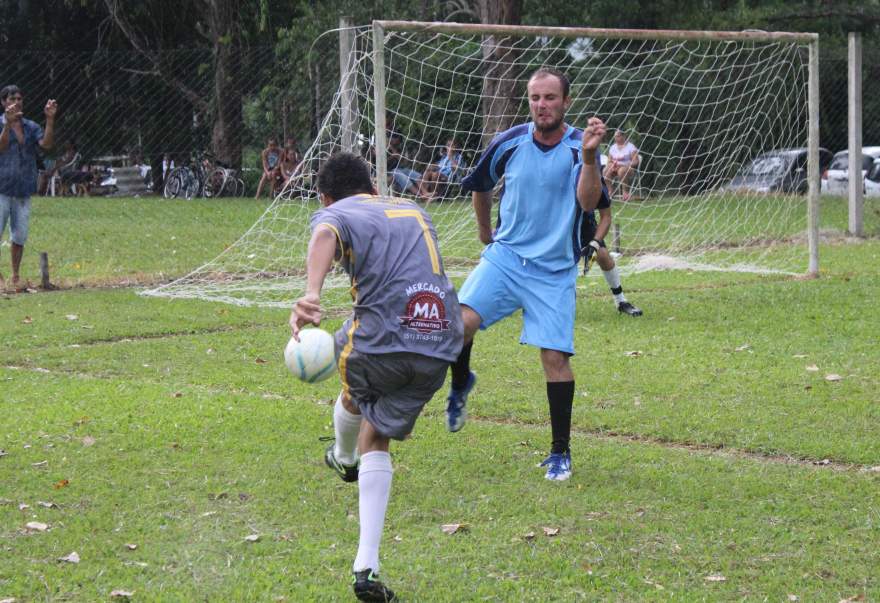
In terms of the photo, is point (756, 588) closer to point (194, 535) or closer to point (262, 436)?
point (194, 535)

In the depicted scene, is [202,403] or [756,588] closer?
[756,588]

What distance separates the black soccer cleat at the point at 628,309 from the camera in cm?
1090

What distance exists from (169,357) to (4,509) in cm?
374

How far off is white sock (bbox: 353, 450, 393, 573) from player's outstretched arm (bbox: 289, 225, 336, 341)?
1.75ft

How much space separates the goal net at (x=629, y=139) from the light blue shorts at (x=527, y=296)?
5940 mm

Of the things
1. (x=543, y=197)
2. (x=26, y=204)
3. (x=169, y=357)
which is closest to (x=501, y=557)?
(x=543, y=197)

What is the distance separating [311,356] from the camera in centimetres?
462

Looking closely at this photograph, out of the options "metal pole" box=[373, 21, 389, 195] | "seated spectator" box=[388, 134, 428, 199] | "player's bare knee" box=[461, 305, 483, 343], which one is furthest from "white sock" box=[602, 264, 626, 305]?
"player's bare knee" box=[461, 305, 483, 343]

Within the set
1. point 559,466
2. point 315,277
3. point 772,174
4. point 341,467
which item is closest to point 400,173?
point 772,174

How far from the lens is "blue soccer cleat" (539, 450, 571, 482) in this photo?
5.85 meters

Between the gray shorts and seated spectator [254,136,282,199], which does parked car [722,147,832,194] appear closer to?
seated spectator [254,136,282,199]

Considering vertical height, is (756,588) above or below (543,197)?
below

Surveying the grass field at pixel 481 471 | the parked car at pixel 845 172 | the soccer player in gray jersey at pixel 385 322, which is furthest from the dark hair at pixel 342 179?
the parked car at pixel 845 172

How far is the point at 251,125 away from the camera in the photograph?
54.5ft
